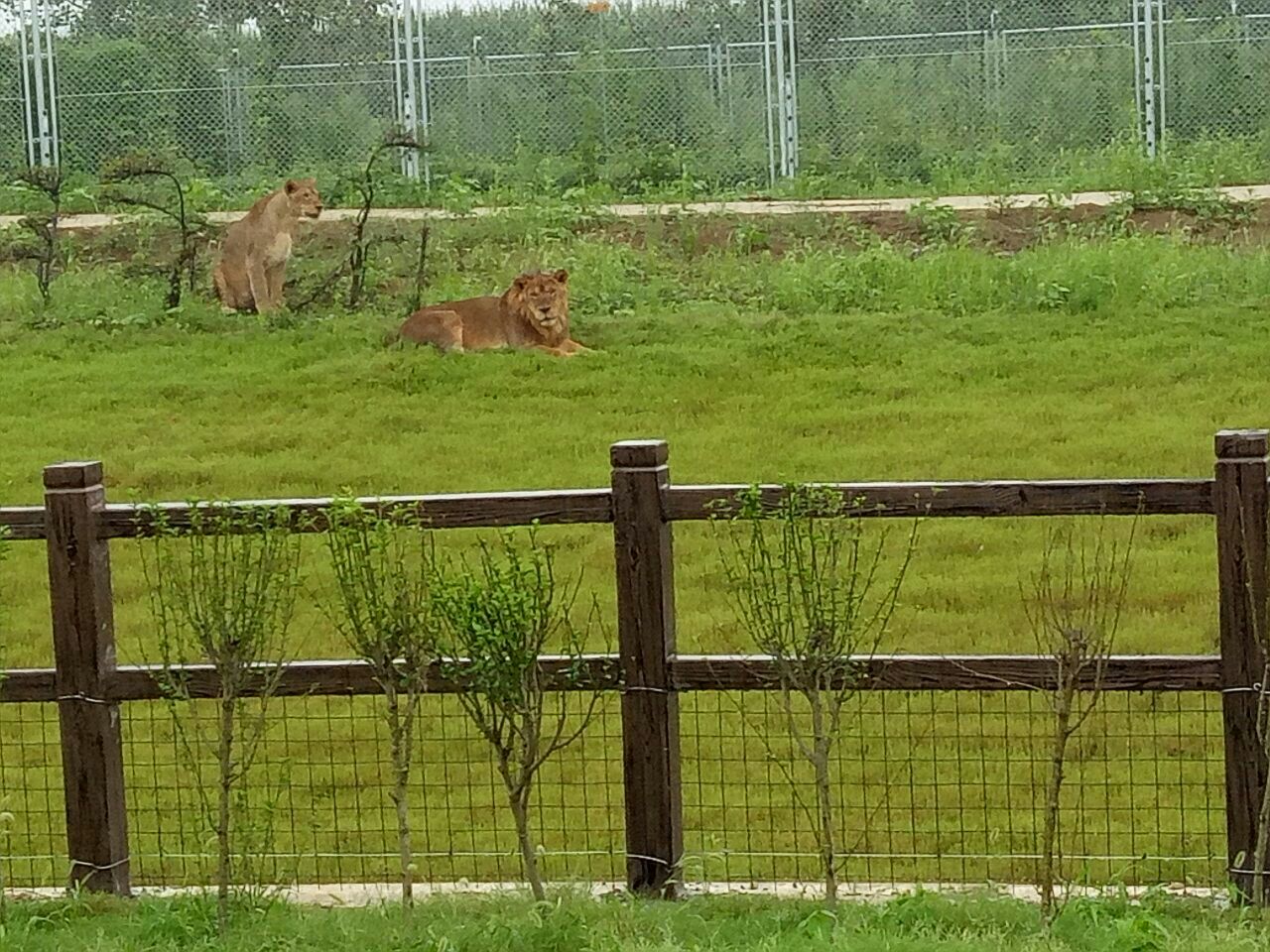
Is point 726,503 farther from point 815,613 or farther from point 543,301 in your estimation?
point 543,301

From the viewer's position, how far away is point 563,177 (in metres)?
24.2

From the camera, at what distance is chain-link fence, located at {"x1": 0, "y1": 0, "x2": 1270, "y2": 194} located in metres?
24.0

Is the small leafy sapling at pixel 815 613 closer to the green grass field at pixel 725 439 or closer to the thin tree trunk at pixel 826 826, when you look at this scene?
the thin tree trunk at pixel 826 826

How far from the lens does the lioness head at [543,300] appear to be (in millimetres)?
14898

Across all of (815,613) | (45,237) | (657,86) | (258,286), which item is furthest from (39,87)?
(815,613)

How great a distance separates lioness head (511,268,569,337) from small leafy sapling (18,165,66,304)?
4.83 m

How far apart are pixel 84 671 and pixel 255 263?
10.6 m

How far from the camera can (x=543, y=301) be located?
1498 centimetres

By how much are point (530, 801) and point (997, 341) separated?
758 centimetres

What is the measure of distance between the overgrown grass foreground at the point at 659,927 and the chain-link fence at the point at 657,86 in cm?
1695

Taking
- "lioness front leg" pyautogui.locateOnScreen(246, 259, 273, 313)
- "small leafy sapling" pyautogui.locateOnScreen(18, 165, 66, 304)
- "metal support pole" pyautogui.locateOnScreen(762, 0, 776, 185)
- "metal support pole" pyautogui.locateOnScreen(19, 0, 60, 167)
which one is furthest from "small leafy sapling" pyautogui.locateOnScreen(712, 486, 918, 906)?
"metal support pole" pyautogui.locateOnScreen(19, 0, 60, 167)

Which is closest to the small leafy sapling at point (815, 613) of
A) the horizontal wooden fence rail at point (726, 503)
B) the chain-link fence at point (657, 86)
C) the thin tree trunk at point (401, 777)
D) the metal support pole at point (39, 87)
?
the horizontal wooden fence rail at point (726, 503)

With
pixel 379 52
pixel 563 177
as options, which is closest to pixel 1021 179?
pixel 563 177

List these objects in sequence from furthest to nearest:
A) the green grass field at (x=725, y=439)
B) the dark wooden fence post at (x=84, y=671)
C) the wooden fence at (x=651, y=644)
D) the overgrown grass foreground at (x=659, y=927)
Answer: the green grass field at (x=725, y=439) → the dark wooden fence post at (x=84, y=671) → the wooden fence at (x=651, y=644) → the overgrown grass foreground at (x=659, y=927)
